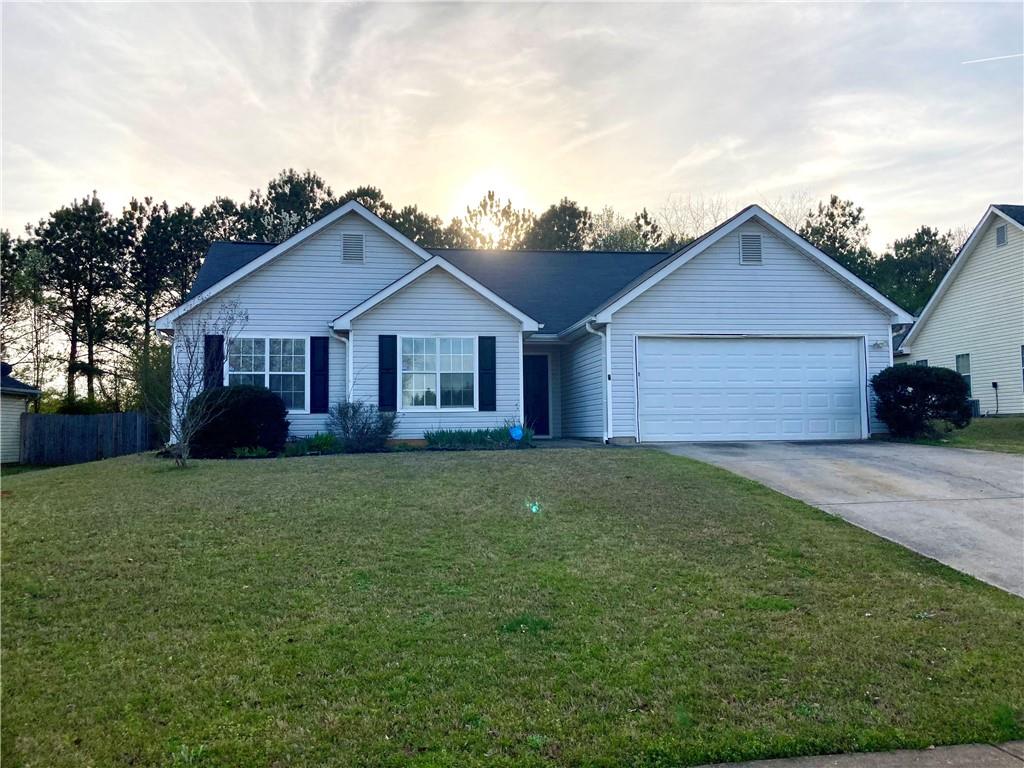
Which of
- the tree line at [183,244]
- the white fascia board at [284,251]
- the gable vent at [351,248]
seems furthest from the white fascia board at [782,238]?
the tree line at [183,244]

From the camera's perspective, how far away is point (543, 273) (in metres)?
21.5

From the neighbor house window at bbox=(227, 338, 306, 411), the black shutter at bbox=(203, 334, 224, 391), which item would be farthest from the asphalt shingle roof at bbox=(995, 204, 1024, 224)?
the black shutter at bbox=(203, 334, 224, 391)

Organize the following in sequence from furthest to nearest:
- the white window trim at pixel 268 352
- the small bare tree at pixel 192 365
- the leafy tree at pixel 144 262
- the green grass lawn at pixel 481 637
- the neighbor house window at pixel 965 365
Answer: the leafy tree at pixel 144 262
the neighbor house window at pixel 965 365
the white window trim at pixel 268 352
the small bare tree at pixel 192 365
the green grass lawn at pixel 481 637

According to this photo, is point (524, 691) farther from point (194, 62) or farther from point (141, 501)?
point (194, 62)

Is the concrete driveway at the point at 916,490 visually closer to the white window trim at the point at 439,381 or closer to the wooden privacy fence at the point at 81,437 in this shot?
the white window trim at the point at 439,381

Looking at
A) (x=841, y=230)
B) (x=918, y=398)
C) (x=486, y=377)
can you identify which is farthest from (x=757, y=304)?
(x=841, y=230)

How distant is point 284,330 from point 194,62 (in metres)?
6.44

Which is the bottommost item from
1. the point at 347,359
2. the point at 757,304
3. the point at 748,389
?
the point at 748,389

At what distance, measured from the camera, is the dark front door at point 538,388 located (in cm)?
2000

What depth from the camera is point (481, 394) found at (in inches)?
646

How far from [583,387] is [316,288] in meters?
Result: 6.86

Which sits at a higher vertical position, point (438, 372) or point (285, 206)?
point (285, 206)

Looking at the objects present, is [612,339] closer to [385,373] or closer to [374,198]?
[385,373]

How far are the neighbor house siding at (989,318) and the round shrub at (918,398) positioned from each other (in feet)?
27.4
